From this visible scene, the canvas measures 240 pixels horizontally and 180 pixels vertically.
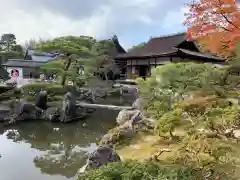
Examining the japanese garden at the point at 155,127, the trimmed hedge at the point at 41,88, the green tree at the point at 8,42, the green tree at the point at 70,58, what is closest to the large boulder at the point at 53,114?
the japanese garden at the point at 155,127

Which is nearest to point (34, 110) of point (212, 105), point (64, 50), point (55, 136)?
point (55, 136)

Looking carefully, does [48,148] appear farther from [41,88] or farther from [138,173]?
[41,88]

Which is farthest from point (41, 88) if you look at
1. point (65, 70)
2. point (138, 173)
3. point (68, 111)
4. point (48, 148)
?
point (138, 173)

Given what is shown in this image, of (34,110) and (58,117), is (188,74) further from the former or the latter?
(34,110)

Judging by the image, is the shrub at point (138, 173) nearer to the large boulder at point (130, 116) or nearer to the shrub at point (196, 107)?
the shrub at point (196, 107)

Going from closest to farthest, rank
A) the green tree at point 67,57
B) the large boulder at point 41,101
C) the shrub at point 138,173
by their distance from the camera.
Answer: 1. the shrub at point 138,173
2. the large boulder at point 41,101
3. the green tree at point 67,57

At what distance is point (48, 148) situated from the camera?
30.7 feet

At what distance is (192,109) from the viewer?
A: 283 inches

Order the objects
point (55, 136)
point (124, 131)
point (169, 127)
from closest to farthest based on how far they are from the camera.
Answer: point (169, 127) → point (124, 131) → point (55, 136)

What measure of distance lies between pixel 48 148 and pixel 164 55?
41.7ft

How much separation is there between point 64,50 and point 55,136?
10038mm

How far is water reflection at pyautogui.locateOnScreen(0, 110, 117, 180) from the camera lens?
7.11 metres

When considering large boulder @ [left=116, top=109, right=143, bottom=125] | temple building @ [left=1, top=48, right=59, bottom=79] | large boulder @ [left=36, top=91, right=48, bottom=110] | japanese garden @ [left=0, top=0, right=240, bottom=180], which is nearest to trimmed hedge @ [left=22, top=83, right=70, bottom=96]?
japanese garden @ [left=0, top=0, right=240, bottom=180]

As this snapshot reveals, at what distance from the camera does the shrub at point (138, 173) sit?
3.89m
